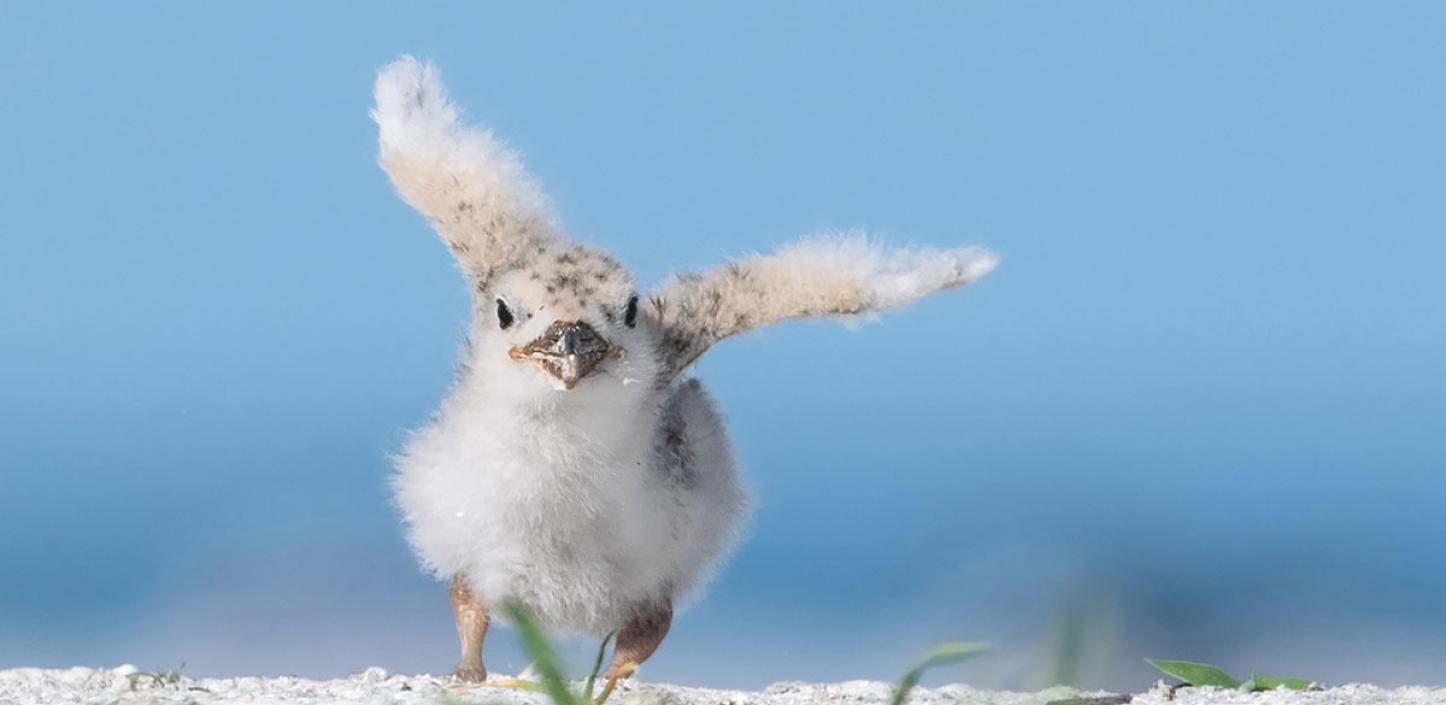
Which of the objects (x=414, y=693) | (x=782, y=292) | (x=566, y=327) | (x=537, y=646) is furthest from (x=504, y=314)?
(x=537, y=646)

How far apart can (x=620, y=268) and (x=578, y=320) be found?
0.38m

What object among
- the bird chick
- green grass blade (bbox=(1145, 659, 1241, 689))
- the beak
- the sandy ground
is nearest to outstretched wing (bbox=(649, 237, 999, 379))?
the bird chick

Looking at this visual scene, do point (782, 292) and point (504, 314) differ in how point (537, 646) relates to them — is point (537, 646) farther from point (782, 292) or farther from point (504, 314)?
point (782, 292)

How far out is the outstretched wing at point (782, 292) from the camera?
564 cm

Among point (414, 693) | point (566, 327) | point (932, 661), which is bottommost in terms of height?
point (932, 661)

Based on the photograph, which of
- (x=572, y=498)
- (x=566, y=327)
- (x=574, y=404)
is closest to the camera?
(x=566, y=327)

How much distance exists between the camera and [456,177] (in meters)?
5.77

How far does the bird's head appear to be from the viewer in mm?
5129

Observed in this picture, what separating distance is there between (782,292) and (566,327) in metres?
0.83

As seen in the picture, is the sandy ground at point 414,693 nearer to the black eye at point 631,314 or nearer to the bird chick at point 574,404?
the bird chick at point 574,404

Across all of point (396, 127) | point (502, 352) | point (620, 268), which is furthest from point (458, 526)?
point (396, 127)

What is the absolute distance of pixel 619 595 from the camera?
5.68 meters

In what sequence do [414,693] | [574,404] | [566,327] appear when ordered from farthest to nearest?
1. [574,404]
2. [566,327]
3. [414,693]

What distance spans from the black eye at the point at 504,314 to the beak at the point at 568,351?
0.15m
